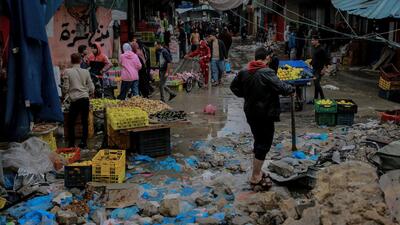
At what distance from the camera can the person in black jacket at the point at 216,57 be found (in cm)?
1761

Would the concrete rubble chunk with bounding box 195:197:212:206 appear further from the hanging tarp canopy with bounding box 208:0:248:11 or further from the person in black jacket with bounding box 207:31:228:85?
the hanging tarp canopy with bounding box 208:0:248:11

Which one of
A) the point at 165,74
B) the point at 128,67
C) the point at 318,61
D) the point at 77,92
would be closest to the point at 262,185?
the point at 77,92

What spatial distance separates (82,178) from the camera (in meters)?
7.18

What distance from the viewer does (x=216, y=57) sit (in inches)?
696

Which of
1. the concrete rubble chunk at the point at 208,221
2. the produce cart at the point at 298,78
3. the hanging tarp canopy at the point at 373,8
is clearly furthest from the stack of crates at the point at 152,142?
the hanging tarp canopy at the point at 373,8

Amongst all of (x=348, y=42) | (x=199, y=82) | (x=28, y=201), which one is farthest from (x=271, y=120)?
(x=348, y=42)

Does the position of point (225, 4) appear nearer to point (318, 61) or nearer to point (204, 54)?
point (204, 54)

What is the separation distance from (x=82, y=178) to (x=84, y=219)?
1110mm

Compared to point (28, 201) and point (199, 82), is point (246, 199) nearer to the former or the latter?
point (28, 201)

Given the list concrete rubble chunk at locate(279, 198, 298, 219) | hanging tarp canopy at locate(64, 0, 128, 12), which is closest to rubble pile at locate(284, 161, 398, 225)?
concrete rubble chunk at locate(279, 198, 298, 219)

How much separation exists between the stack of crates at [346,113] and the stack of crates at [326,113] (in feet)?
0.30

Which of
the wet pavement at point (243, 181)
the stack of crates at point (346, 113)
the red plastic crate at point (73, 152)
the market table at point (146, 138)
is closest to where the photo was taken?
the wet pavement at point (243, 181)

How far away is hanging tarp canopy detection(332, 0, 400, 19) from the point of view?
47.3 feet

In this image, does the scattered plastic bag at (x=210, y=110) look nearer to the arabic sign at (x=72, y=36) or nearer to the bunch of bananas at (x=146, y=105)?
the bunch of bananas at (x=146, y=105)
